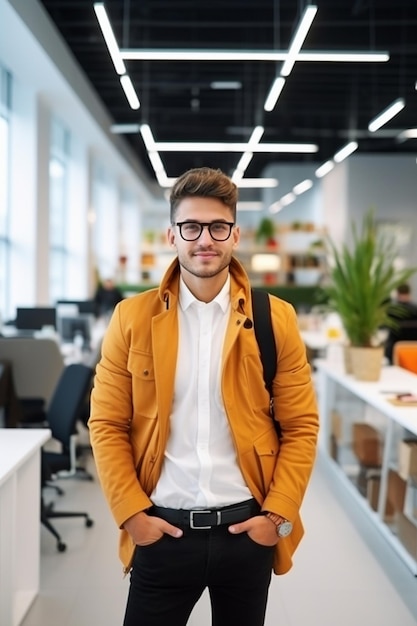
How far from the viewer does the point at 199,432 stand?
5.14ft

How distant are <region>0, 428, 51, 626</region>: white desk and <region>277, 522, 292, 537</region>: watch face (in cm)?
111

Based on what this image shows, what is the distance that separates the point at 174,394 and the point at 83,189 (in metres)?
10.1

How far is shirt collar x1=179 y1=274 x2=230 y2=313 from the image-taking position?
5.31ft

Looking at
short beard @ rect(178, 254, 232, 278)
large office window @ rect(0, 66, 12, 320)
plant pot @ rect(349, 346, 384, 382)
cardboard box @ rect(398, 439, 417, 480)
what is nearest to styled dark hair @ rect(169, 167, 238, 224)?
short beard @ rect(178, 254, 232, 278)

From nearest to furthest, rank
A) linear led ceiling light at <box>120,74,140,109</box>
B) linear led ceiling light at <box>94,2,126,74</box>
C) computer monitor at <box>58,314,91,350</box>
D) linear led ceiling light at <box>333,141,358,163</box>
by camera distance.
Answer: linear led ceiling light at <box>94,2,126,74</box>, linear led ceiling light at <box>120,74,140,109</box>, computer monitor at <box>58,314,91,350</box>, linear led ceiling light at <box>333,141,358,163</box>

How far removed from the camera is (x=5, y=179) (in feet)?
25.8

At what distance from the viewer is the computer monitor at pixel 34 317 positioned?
6.74m

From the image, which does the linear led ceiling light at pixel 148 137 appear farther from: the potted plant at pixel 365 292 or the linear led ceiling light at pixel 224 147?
the potted plant at pixel 365 292

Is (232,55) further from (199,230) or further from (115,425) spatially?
(115,425)

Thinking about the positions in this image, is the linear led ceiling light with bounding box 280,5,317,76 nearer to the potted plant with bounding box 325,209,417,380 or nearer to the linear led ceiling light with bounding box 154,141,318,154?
the potted plant with bounding box 325,209,417,380

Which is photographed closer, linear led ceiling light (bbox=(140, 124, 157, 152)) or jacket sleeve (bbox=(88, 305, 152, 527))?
jacket sleeve (bbox=(88, 305, 152, 527))

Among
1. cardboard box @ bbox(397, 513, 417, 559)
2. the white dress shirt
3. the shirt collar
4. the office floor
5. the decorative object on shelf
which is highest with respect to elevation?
the decorative object on shelf

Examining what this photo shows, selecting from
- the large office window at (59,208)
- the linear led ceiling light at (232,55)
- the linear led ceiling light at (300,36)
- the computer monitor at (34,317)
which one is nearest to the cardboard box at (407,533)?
the linear led ceiling light at (300,36)

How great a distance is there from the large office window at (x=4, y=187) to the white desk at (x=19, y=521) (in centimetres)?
513
